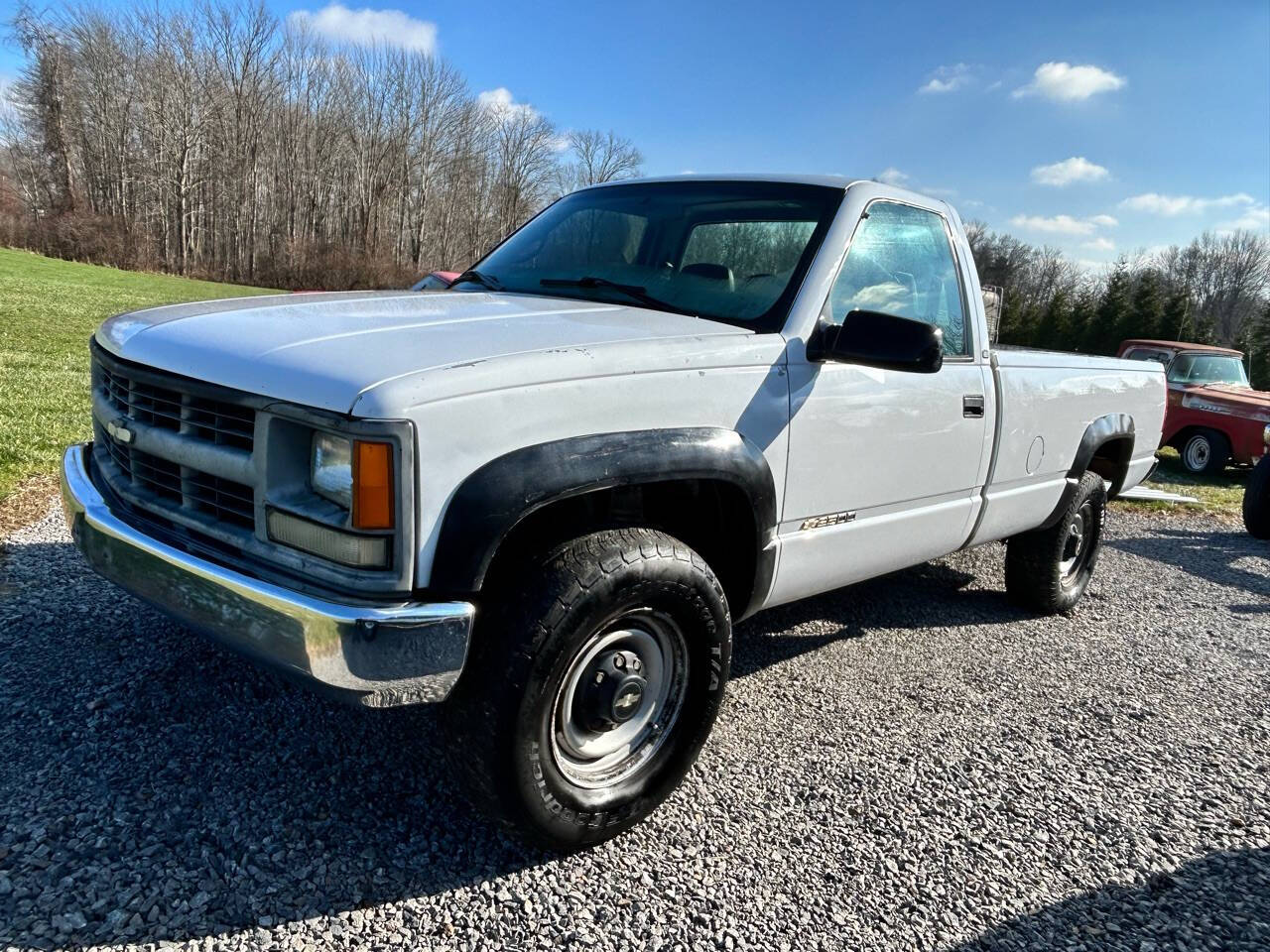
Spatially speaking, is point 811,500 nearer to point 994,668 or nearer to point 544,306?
point 544,306

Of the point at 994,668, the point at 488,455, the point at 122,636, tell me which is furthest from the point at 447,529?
the point at 994,668

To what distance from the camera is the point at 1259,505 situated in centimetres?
780

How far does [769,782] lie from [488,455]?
1623 millimetres

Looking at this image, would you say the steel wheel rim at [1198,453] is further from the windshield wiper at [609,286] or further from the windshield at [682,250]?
the windshield wiper at [609,286]

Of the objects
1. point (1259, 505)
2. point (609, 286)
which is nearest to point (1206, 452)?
point (1259, 505)

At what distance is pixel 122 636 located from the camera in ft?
11.4

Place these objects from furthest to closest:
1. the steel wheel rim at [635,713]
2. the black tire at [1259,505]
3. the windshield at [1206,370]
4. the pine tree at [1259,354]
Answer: the pine tree at [1259,354] → the windshield at [1206,370] → the black tire at [1259,505] → the steel wheel rim at [635,713]

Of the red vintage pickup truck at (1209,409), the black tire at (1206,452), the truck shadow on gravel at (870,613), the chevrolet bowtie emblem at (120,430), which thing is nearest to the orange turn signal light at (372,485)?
the chevrolet bowtie emblem at (120,430)

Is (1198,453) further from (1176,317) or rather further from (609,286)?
(1176,317)

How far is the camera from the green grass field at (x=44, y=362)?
6211 millimetres

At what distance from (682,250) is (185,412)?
1.90 m

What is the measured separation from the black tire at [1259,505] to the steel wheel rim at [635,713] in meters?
7.60

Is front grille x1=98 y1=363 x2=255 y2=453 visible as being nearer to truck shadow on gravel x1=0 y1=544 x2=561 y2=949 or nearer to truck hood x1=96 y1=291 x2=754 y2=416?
truck hood x1=96 y1=291 x2=754 y2=416

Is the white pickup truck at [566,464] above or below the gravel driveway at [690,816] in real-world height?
above
